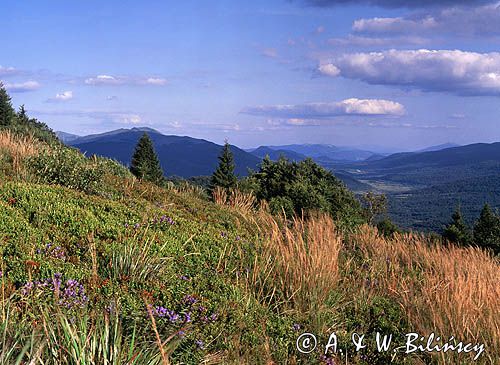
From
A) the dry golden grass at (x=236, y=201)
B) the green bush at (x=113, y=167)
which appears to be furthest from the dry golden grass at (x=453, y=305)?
the green bush at (x=113, y=167)

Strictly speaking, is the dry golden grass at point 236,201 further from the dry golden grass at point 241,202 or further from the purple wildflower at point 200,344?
the purple wildflower at point 200,344

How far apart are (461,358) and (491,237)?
195 ft

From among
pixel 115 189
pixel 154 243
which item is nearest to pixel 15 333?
pixel 154 243

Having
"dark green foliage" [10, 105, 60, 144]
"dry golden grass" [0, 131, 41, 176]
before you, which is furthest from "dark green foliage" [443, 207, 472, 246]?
"dry golden grass" [0, 131, 41, 176]

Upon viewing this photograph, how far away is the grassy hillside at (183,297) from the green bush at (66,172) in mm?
1793

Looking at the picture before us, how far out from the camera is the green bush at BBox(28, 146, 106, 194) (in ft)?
27.7

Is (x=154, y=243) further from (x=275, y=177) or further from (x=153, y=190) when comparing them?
(x=275, y=177)

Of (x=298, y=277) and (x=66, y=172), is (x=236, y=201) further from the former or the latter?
(x=298, y=277)

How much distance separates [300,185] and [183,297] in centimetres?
3139

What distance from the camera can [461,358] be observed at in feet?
12.8

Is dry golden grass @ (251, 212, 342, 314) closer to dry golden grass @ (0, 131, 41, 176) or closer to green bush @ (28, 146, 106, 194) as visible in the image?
green bush @ (28, 146, 106, 194)

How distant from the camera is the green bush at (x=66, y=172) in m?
8.45

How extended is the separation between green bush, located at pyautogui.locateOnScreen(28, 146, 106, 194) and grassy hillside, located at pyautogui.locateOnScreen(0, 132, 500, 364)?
1.79 m

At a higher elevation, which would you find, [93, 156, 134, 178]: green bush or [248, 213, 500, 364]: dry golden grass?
[93, 156, 134, 178]: green bush
